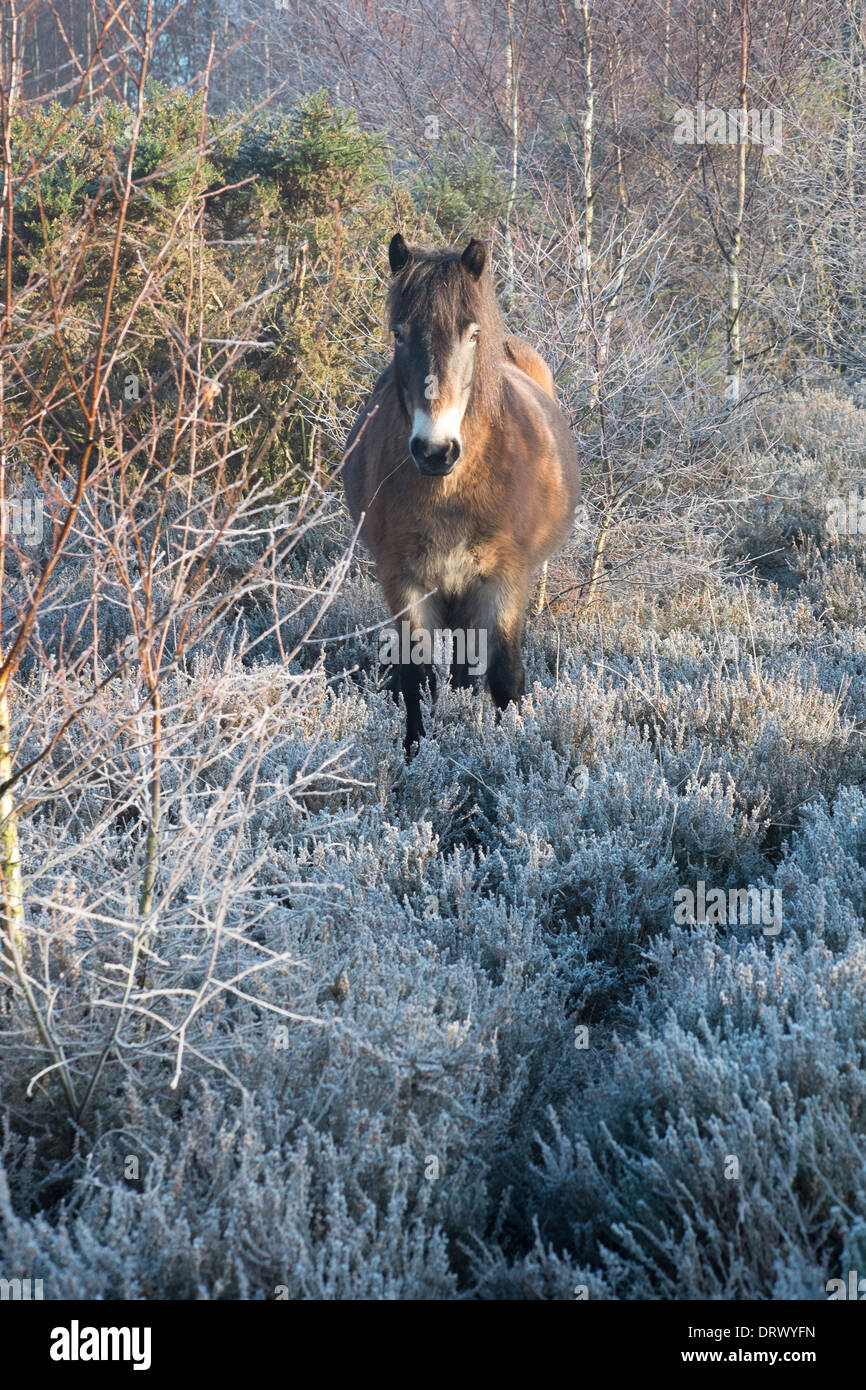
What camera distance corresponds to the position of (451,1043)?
1.97 meters

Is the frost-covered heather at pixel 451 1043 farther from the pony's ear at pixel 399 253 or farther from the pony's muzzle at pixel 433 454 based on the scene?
the pony's ear at pixel 399 253

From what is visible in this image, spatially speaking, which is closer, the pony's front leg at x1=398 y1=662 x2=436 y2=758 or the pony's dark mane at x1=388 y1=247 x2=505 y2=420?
the pony's dark mane at x1=388 y1=247 x2=505 y2=420

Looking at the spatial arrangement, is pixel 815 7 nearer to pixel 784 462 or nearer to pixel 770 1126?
pixel 784 462

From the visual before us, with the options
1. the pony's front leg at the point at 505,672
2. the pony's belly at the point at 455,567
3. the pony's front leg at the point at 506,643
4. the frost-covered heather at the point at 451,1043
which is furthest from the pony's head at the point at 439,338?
the frost-covered heather at the point at 451,1043

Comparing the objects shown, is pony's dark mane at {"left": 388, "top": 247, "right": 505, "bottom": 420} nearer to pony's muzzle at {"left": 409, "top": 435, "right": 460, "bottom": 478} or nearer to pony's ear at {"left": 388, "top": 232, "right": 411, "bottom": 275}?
pony's ear at {"left": 388, "top": 232, "right": 411, "bottom": 275}

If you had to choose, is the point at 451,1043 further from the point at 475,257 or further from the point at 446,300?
the point at 475,257

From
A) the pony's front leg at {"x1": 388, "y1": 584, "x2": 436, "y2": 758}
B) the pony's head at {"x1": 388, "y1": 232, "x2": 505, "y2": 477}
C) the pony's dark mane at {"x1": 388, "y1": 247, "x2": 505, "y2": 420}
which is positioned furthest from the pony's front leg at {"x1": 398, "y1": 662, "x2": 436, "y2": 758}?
the pony's dark mane at {"x1": 388, "y1": 247, "x2": 505, "y2": 420}

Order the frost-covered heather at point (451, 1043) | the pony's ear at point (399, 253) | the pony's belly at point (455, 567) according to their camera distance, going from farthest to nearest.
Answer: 1. the pony's belly at point (455, 567)
2. the pony's ear at point (399, 253)
3. the frost-covered heather at point (451, 1043)

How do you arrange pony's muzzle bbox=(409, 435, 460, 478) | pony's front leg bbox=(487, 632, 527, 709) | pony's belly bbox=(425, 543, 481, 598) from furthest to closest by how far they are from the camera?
pony's front leg bbox=(487, 632, 527, 709)
pony's belly bbox=(425, 543, 481, 598)
pony's muzzle bbox=(409, 435, 460, 478)

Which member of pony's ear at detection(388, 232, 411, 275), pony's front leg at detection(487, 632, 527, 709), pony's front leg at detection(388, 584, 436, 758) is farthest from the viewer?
pony's front leg at detection(487, 632, 527, 709)

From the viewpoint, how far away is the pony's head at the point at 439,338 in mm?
3281

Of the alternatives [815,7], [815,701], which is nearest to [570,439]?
[815,701]

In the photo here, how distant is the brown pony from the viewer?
338 centimetres

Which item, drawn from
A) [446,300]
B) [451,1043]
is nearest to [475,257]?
[446,300]
